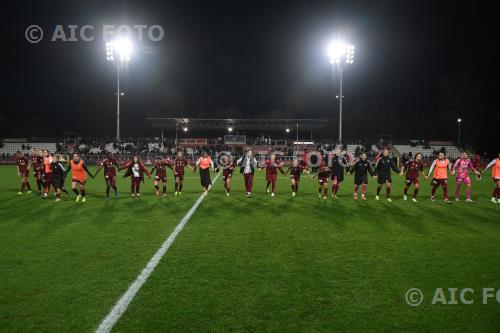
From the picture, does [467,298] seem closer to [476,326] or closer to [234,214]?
[476,326]

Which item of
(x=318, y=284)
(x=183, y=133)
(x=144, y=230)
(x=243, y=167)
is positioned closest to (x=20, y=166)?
(x=243, y=167)

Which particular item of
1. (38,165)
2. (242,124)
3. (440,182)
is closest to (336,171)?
(440,182)

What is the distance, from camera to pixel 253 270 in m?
6.12

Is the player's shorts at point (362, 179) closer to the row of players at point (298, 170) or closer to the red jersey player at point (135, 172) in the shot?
the row of players at point (298, 170)

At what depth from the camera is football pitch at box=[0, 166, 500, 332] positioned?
4.46 m

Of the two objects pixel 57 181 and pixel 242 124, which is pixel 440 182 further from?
pixel 242 124

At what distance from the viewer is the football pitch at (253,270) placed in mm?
4461

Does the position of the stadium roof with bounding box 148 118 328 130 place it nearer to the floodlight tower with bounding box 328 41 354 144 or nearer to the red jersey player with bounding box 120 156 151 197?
the floodlight tower with bounding box 328 41 354 144

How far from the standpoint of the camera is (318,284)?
552cm

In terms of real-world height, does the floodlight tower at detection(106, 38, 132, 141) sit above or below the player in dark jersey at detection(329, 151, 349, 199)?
above

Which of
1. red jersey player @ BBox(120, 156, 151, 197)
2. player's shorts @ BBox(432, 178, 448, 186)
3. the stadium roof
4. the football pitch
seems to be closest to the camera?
the football pitch

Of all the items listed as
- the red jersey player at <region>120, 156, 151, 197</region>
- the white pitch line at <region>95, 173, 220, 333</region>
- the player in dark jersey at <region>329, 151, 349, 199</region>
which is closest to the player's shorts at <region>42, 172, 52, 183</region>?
the red jersey player at <region>120, 156, 151, 197</region>

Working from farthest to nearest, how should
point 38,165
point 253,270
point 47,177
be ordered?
point 38,165, point 47,177, point 253,270

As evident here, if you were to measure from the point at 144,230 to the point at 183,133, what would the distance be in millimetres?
56033
